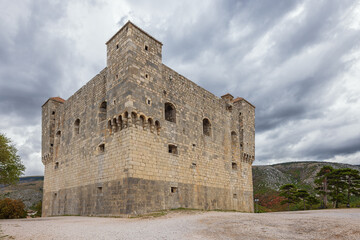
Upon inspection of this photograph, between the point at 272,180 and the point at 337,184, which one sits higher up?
the point at 272,180

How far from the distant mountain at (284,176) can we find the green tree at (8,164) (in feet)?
136

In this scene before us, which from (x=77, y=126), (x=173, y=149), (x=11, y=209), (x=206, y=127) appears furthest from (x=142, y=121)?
(x=11, y=209)

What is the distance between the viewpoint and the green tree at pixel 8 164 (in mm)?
18859

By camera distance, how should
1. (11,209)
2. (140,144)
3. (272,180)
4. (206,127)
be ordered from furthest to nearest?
(272,180)
(206,127)
(11,209)
(140,144)

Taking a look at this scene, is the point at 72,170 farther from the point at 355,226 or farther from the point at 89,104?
the point at 355,226

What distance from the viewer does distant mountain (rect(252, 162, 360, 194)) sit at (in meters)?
53.6

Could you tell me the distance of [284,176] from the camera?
6156cm

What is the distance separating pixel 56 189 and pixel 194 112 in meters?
12.1

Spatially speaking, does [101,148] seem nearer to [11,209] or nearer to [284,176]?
[11,209]

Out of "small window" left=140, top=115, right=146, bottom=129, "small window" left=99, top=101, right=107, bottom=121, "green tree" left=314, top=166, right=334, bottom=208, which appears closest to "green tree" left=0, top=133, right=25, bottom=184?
"small window" left=99, top=101, right=107, bottom=121

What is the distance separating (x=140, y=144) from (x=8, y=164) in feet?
40.2

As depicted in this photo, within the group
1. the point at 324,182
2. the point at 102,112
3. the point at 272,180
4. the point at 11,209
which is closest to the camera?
the point at 11,209

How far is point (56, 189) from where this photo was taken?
20156mm

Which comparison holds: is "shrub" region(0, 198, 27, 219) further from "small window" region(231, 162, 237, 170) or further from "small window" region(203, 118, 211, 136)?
"small window" region(231, 162, 237, 170)
